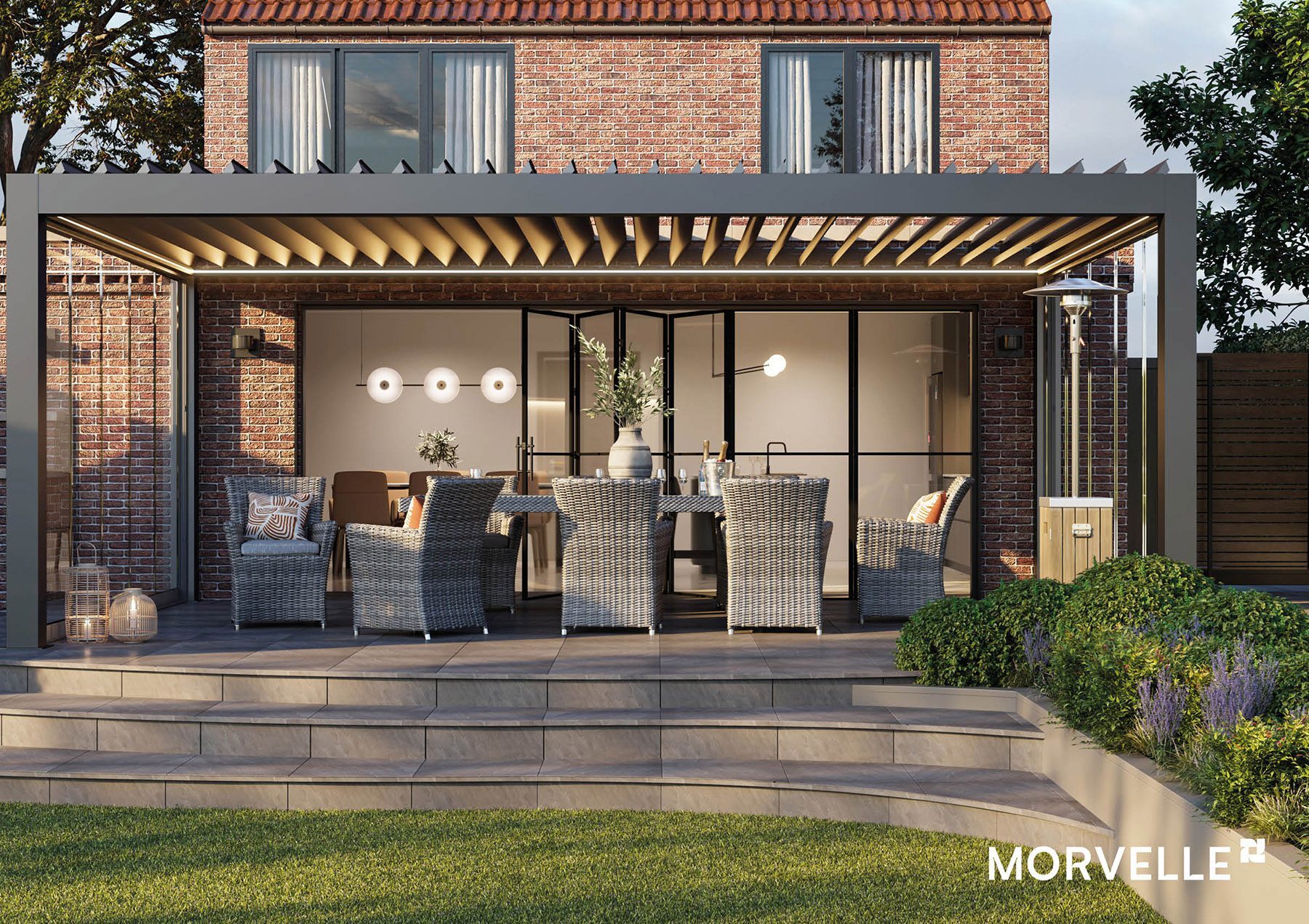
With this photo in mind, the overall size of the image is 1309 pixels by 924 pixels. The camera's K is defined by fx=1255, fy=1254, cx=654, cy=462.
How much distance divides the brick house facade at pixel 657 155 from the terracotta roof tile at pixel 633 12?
0.18 ft

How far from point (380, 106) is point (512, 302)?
240cm

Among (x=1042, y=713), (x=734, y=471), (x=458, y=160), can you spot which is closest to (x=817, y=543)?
(x=734, y=471)

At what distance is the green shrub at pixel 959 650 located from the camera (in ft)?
21.1

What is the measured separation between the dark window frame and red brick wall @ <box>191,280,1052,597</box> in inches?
56.6

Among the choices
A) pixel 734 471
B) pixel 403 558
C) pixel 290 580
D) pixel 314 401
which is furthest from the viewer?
pixel 314 401

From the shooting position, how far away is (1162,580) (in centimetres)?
589

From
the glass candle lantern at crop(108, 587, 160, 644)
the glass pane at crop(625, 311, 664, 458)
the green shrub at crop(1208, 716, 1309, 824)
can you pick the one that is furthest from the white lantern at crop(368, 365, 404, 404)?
the green shrub at crop(1208, 716, 1309, 824)

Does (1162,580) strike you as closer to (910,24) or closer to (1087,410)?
(1087,410)

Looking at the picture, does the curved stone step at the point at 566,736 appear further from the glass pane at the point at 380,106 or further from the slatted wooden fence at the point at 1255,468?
the slatted wooden fence at the point at 1255,468

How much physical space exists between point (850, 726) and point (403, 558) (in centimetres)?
320

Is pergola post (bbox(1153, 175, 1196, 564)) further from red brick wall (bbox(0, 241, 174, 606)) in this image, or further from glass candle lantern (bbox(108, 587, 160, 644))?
red brick wall (bbox(0, 241, 174, 606))

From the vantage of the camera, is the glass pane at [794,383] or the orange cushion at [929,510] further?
the glass pane at [794,383]

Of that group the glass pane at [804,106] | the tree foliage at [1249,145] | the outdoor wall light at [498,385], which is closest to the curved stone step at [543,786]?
the glass pane at [804,106]

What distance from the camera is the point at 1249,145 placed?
516 inches
